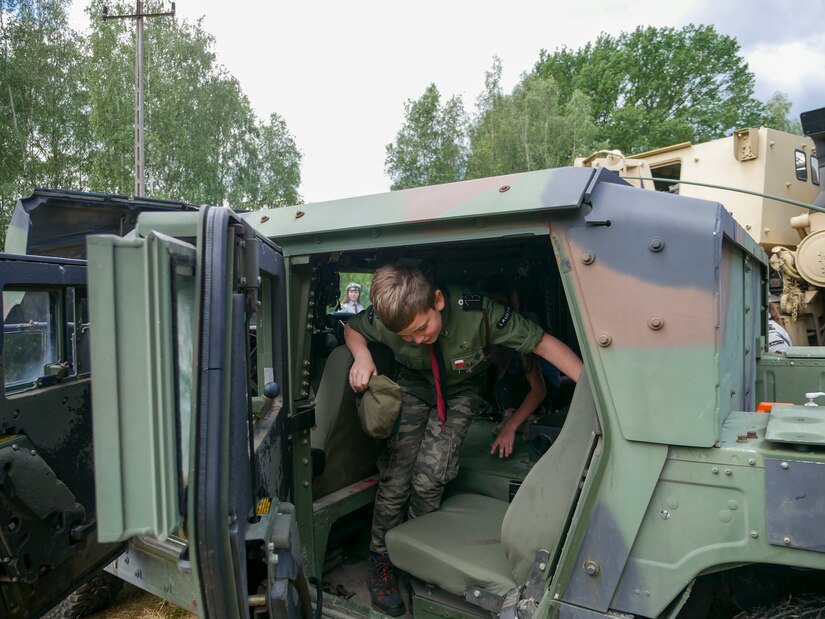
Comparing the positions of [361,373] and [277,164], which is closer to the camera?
[361,373]

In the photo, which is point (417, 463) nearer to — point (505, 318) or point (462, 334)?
point (462, 334)

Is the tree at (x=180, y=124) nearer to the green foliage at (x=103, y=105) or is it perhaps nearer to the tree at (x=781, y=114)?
the green foliage at (x=103, y=105)

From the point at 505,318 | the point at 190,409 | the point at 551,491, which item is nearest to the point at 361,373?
the point at 505,318

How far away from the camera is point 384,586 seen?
2.68m

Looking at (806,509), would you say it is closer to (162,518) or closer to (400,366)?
(162,518)

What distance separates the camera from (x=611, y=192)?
1.70m

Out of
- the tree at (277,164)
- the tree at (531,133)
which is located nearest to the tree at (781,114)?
the tree at (531,133)

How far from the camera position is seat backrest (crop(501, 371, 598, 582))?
73.2 inches

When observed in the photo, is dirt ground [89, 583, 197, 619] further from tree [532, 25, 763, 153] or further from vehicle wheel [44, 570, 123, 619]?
tree [532, 25, 763, 153]

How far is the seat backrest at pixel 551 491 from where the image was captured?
1.86 meters

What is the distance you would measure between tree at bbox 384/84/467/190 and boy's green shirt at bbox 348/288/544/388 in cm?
2598

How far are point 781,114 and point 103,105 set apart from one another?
108ft

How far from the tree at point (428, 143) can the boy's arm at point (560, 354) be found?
86.3 feet

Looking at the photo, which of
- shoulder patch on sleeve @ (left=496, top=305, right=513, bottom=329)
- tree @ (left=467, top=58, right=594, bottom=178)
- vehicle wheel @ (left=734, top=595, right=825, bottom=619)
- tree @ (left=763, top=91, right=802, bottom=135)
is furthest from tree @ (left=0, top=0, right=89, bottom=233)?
tree @ (left=763, top=91, right=802, bottom=135)
